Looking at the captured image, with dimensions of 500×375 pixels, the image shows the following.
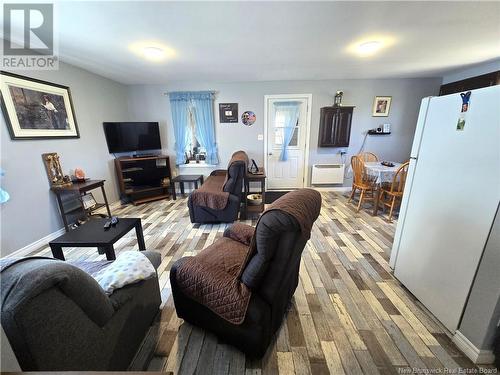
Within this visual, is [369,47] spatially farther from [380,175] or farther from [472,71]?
[472,71]

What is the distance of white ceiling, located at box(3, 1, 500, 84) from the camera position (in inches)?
62.6

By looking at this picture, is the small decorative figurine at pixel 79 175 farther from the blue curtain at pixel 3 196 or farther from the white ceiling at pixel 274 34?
the white ceiling at pixel 274 34

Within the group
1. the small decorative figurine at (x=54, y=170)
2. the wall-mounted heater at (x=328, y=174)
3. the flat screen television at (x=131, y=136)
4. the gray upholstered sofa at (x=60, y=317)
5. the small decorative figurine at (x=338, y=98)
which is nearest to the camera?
the gray upholstered sofa at (x=60, y=317)

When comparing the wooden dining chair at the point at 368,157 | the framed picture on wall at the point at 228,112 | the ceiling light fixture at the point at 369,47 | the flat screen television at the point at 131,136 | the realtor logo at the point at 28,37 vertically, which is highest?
the ceiling light fixture at the point at 369,47

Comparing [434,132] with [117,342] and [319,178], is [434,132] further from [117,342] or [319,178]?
[319,178]

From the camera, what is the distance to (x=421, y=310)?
1.54 metres

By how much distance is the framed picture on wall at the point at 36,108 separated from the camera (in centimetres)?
213

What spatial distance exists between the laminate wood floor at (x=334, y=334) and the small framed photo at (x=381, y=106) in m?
3.15

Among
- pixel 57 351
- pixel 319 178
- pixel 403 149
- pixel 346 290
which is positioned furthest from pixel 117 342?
pixel 403 149

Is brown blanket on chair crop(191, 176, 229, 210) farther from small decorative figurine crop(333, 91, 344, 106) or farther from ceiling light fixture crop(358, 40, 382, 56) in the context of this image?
small decorative figurine crop(333, 91, 344, 106)

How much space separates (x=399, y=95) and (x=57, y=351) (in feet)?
18.5

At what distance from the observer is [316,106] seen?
4078 millimetres

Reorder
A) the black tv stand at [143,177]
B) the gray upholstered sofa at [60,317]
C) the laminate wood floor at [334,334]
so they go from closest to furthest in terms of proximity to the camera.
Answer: the gray upholstered sofa at [60,317]
the laminate wood floor at [334,334]
the black tv stand at [143,177]

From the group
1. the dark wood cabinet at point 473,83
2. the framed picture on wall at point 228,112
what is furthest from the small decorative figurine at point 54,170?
the dark wood cabinet at point 473,83
